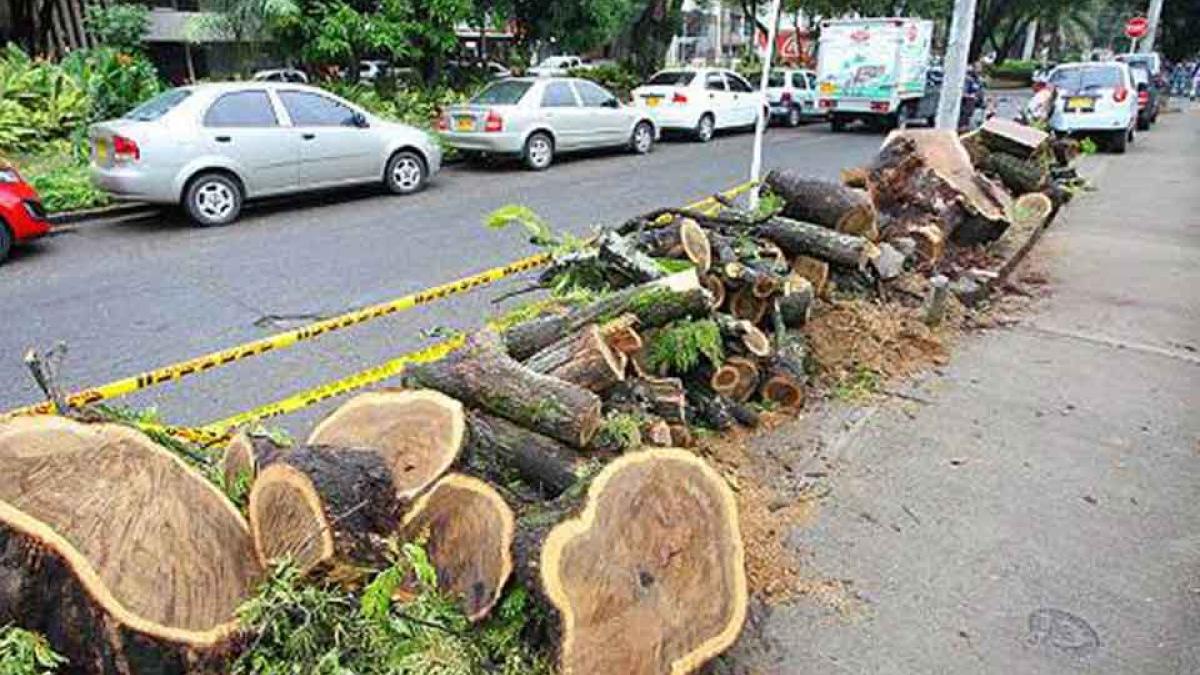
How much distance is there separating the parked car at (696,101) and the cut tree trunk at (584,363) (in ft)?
47.7

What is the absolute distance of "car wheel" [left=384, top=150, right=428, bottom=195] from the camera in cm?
1167

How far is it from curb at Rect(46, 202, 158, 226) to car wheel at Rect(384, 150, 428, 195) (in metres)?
3.11

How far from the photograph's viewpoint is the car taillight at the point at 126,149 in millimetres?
9070

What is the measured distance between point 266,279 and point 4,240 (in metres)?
2.81

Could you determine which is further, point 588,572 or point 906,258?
point 906,258

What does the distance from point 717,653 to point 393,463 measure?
55.3 inches

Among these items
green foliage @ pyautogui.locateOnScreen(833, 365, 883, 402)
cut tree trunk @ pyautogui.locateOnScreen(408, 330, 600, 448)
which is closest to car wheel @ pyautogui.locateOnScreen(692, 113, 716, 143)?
green foliage @ pyautogui.locateOnScreen(833, 365, 883, 402)

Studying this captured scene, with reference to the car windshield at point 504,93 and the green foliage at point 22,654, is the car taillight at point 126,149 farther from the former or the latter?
the green foliage at point 22,654

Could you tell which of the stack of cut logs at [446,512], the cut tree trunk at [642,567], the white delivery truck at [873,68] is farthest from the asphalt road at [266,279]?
the white delivery truck at [873,68]

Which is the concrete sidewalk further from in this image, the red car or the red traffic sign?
the red traffic sign

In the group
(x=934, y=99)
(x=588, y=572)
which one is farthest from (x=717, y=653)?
(x=934, y=99)

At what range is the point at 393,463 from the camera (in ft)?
10.3

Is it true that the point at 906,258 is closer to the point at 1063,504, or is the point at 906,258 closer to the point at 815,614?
the point at 1063,504

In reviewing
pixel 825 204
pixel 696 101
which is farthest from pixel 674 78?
pixel 825 204
